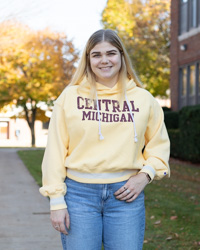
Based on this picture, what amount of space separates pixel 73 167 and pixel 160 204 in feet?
18.1

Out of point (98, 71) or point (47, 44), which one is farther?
point (47, 44)

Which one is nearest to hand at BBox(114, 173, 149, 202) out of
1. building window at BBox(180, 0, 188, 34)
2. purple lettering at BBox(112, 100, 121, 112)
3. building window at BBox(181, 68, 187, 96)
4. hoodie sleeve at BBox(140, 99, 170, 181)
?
hoodie sleeve at BBox(140, 99, 170, 181)

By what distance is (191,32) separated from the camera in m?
Answer: 18.0

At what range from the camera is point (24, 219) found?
685cm

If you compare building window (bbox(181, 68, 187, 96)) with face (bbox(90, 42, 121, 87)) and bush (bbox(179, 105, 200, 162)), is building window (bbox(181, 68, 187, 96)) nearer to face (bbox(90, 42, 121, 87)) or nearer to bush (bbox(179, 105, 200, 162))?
bush (bbox(179, 105, 200, 162))

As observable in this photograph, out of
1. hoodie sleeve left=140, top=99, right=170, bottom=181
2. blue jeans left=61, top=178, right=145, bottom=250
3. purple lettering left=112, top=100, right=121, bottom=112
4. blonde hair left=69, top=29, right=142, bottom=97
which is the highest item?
blonde hair left=69, top=29, right=142, bottom=97

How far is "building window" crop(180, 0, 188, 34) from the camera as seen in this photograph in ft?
61.6

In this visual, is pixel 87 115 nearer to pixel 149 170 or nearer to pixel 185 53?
pixel 149 170

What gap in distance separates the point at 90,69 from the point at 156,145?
60cm

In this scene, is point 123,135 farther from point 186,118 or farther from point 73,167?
point 186,118

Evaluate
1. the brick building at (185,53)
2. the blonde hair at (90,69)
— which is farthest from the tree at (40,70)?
the blonde hair at (90,69)

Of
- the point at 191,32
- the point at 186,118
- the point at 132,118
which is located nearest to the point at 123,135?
the point at 132,118

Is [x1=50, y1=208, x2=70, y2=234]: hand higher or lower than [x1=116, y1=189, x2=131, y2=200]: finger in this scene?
lower

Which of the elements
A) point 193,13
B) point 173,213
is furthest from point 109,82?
point 193,13
